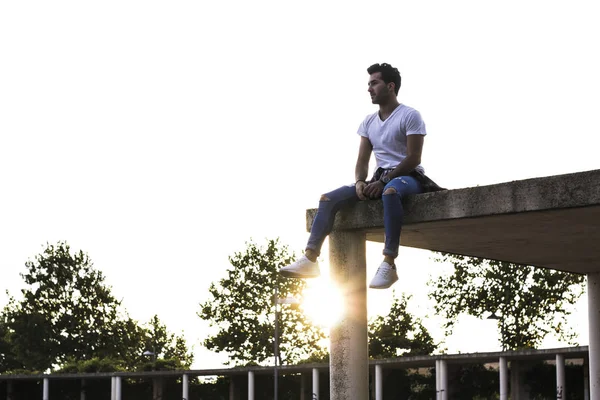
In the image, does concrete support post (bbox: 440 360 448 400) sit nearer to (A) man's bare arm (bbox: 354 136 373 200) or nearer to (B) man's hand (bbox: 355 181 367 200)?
(A) man's bare arm (bbox: 354 136 373 200)

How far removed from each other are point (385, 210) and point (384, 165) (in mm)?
613

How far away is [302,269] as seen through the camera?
7633 mm

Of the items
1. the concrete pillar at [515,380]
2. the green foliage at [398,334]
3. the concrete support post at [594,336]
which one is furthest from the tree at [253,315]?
the concrete support post at [594,336]

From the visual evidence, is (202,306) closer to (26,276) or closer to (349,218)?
(26,276)

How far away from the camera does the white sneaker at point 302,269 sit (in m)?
7.61

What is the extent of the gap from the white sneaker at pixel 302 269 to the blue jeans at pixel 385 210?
119mm

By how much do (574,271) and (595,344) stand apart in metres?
1.00

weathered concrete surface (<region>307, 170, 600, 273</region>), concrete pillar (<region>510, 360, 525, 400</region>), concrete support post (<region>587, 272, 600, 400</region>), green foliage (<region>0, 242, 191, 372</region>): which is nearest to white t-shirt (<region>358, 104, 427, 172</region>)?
weathered concrete surface (<region>307, 170, 600, 273</region>)

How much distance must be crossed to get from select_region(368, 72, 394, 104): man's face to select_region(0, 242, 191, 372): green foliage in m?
56.8

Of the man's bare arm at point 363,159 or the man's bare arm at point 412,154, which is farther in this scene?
the man's bare arm at point 363,159

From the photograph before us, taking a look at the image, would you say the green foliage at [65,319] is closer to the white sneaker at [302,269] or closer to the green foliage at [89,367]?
the green foliage at [89,367]

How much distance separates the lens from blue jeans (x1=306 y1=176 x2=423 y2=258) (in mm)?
7254

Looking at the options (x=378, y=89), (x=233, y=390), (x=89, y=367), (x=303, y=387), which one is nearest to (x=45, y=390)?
(x=89, y=367)

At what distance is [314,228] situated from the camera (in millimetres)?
7773
